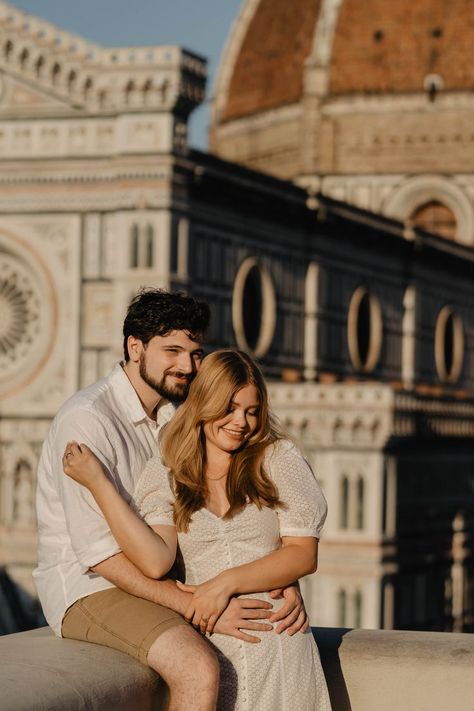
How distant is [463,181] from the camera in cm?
4912

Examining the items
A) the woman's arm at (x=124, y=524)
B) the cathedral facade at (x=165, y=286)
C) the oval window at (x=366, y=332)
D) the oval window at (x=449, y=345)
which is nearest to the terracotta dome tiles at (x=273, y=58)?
the oval window at (x=449, y=345)

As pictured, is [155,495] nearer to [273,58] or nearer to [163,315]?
[163,315]

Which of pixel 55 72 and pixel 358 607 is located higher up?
pixel 55 72

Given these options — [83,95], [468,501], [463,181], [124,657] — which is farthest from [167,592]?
[463,181]

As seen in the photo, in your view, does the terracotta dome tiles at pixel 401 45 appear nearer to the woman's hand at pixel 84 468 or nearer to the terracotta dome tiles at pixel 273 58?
the terracotta dome tiles at pixel 273 58

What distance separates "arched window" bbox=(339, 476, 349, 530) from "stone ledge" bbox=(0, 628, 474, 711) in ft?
72.4

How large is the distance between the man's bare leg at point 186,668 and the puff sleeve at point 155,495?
0.43m

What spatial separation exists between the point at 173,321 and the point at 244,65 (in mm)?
50004

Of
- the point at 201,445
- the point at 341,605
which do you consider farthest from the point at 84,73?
the point at 201,445

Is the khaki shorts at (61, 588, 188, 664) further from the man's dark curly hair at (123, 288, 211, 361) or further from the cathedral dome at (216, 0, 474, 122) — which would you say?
the cathedral dome at (216, 0, 474, 122)

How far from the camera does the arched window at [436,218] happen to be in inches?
1969

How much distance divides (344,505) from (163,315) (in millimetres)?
22596

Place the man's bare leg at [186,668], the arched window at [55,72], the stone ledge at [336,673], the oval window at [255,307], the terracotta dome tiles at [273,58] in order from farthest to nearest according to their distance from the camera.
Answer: the terracotta dome tiles at [273,58] → the oval window at [255,307] → the arched window at [55,72] → the man's bare leg at [186,668] → the stone ledge at [336,673]

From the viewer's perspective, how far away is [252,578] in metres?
5.72
